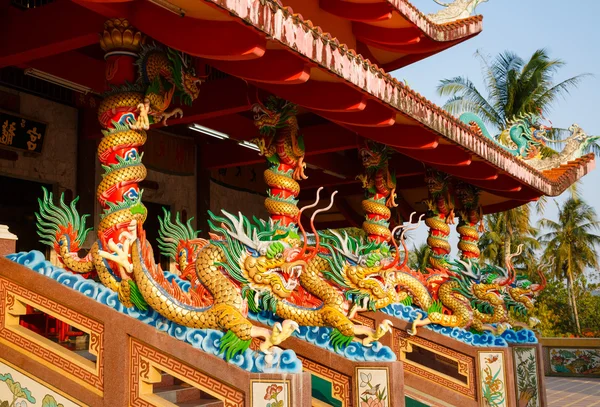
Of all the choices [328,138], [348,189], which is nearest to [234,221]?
[328,138]

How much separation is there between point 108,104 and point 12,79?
2.77 metres

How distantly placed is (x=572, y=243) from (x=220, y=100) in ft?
81.9

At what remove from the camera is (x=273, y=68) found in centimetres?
528

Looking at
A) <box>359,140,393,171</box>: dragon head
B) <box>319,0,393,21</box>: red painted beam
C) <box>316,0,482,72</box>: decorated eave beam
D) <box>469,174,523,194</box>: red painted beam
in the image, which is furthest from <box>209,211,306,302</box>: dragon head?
<box>469,174,523,194</box>: red painted beam

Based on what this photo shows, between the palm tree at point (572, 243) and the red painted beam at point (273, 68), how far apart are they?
2486 centimetres

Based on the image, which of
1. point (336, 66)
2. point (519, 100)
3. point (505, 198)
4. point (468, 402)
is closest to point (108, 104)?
point (336, 66)

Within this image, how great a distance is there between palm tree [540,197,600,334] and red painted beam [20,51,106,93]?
79.8ft

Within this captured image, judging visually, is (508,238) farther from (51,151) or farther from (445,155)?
(51,151)

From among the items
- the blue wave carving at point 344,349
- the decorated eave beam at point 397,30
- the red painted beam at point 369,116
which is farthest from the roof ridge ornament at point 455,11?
the blue wave carving at point 344,349

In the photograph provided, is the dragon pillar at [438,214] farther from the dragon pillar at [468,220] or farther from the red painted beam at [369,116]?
the red painted beam at [369,116]

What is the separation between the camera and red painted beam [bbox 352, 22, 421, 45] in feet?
33.4

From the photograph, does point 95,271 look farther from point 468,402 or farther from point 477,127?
point 477,127

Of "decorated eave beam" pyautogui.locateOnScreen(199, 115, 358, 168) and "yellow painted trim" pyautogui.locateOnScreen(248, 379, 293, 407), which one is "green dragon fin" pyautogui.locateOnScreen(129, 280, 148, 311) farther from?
"decorated eave beam" pyautogui.locateOnScreen(199, 115, 358, 168)

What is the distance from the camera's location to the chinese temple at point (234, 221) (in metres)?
4.41
